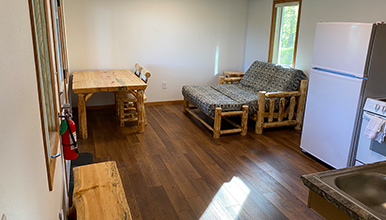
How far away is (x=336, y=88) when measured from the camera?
9.62ft

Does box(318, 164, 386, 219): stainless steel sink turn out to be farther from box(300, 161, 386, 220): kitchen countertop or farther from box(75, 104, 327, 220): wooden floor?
box(75, 104, 327, 220): wooden floor

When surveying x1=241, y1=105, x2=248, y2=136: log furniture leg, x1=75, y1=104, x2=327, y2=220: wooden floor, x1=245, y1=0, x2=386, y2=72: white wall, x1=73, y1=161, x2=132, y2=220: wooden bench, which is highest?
x1=245, y1=0, x2=386, y2=72: white wall

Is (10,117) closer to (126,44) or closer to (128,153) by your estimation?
(128,153)

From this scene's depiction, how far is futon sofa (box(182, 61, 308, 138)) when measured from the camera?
3959mm

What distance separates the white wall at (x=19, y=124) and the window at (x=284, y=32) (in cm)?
429

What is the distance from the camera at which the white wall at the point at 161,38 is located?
15.6 ft

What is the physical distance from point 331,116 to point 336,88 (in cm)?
30

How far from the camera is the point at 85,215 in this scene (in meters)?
1.55

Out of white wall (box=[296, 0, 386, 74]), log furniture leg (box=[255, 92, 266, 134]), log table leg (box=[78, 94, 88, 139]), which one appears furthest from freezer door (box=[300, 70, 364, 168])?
log table leg (box=[78, 94, 88, 139])

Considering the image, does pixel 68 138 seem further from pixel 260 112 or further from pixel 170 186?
pixel 260 112

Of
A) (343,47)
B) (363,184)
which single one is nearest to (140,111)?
(343,47)

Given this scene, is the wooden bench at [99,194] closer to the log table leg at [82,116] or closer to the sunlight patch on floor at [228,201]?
the sunlight patch on floor at [228,201]

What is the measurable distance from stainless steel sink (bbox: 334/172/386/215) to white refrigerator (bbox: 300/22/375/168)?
1616 millimetres

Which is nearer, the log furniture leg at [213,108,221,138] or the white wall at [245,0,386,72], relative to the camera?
the white wall at [245,0,386,72]
